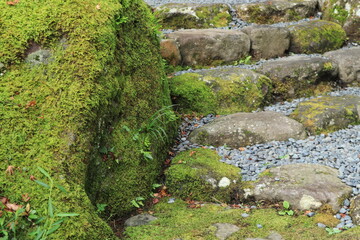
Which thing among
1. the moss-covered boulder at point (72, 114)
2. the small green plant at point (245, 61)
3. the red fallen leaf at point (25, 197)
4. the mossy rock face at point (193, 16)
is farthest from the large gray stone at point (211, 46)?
the red fallen leaf at point (25, 197)

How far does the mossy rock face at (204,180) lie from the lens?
409 cm

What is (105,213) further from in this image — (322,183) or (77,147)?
(322,183)

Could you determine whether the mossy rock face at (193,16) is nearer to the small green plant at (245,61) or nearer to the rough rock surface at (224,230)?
the small green plant at (245,61)

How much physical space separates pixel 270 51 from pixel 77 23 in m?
6.08

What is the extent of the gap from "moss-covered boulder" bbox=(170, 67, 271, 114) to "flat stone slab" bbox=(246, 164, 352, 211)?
2.29 metres

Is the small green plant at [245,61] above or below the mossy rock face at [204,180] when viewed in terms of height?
above

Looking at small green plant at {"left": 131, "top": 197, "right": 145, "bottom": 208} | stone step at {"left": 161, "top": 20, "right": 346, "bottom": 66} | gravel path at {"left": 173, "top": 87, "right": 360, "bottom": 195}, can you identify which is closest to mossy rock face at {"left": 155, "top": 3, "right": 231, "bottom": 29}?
stone step at {"left": 161, "top": 20, "right": 346, "bottom": 66}

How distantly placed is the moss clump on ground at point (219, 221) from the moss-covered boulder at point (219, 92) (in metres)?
2.79

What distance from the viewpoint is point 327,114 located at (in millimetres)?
5707

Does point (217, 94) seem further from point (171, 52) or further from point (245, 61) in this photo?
point (245, 61)

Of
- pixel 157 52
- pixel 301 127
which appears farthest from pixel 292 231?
pixel 157 52

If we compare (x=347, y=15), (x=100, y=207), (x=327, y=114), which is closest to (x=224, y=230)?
(x=100, y=207)

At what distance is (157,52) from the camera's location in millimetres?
4852

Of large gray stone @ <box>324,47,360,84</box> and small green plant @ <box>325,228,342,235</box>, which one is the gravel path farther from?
large gray stone @ <box>324,47,360,84</box>
